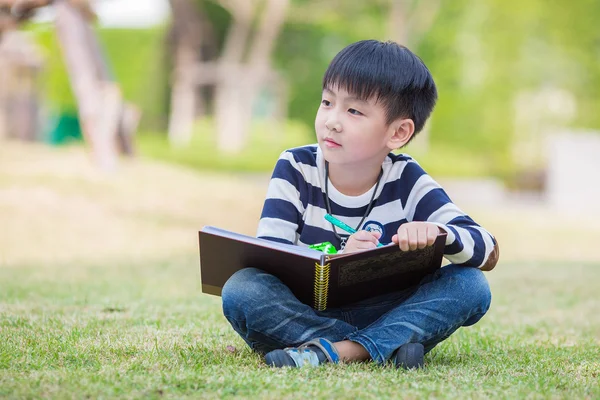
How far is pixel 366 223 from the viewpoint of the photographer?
8.88 ft

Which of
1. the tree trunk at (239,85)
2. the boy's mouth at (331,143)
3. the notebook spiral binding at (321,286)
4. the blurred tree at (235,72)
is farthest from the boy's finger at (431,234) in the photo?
the tree trunk at (239,85)

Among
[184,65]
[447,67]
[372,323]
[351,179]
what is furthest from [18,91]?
[372,323]

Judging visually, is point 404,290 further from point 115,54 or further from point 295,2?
point 115,54

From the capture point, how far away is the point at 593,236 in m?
10.1

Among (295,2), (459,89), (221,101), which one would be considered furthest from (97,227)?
(459,89)

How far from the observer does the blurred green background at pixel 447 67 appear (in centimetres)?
2088

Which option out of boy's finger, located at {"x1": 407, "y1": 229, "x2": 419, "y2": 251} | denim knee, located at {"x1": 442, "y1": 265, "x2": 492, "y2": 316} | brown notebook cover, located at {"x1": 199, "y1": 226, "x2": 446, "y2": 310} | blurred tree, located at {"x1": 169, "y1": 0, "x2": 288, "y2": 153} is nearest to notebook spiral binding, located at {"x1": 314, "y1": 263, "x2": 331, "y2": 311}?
brown notebook cover, located at {"x1": 199, "y1": 226, "x2": 446, "y2": 310}

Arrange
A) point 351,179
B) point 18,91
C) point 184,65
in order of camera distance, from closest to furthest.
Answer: point 351,179 → point 18,91 → point 184,65

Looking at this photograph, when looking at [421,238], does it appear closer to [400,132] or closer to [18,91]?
[400,132]

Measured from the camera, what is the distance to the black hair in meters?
2.68

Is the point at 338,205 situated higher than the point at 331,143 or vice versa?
the point at 331,143

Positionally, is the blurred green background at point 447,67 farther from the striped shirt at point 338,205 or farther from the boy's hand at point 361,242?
the boy's hand at point 361,242

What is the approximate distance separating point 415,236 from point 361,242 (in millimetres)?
177

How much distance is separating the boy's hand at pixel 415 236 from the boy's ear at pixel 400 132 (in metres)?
0.44
